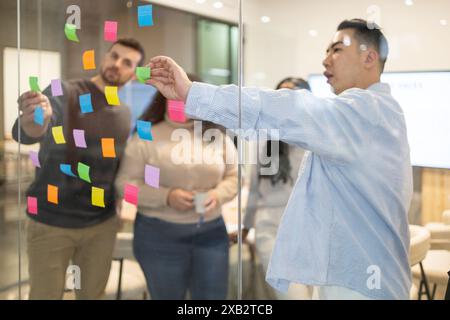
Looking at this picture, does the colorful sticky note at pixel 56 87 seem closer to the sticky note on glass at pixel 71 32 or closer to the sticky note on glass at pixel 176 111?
the sticky note on glass at pixel 71 32

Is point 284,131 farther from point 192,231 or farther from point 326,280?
point 192,231

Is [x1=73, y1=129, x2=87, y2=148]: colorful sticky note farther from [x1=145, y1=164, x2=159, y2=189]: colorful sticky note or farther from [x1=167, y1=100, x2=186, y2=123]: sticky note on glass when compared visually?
[x1=167, y1=100, x2=186, y2=123]: sticky note on glass

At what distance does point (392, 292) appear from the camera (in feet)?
4.93

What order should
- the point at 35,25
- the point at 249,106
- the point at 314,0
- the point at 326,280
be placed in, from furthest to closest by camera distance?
the point at 35,25, the point at 314,0, the point at 326,280, the point at 249,106

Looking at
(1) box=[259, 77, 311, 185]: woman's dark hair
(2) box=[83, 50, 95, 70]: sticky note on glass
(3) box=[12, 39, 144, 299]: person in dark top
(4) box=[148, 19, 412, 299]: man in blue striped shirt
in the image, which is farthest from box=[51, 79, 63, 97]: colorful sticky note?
(1) box=[259, 77, 311, 185]: woman's dark hair

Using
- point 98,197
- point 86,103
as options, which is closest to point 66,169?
point 98,197

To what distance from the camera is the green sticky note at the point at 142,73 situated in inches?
70.2

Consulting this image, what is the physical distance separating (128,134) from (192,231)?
1.46 feet

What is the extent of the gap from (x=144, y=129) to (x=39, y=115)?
47cm

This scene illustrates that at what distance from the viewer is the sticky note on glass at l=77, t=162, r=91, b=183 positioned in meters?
2.01


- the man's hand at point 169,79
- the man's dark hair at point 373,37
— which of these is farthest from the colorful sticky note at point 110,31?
the man's dark hair at point 373,37

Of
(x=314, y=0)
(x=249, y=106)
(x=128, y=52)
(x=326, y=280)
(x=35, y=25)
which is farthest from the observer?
(x=35, y=25)

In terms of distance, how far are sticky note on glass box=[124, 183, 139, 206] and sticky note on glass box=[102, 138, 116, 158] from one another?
134 millimetres
